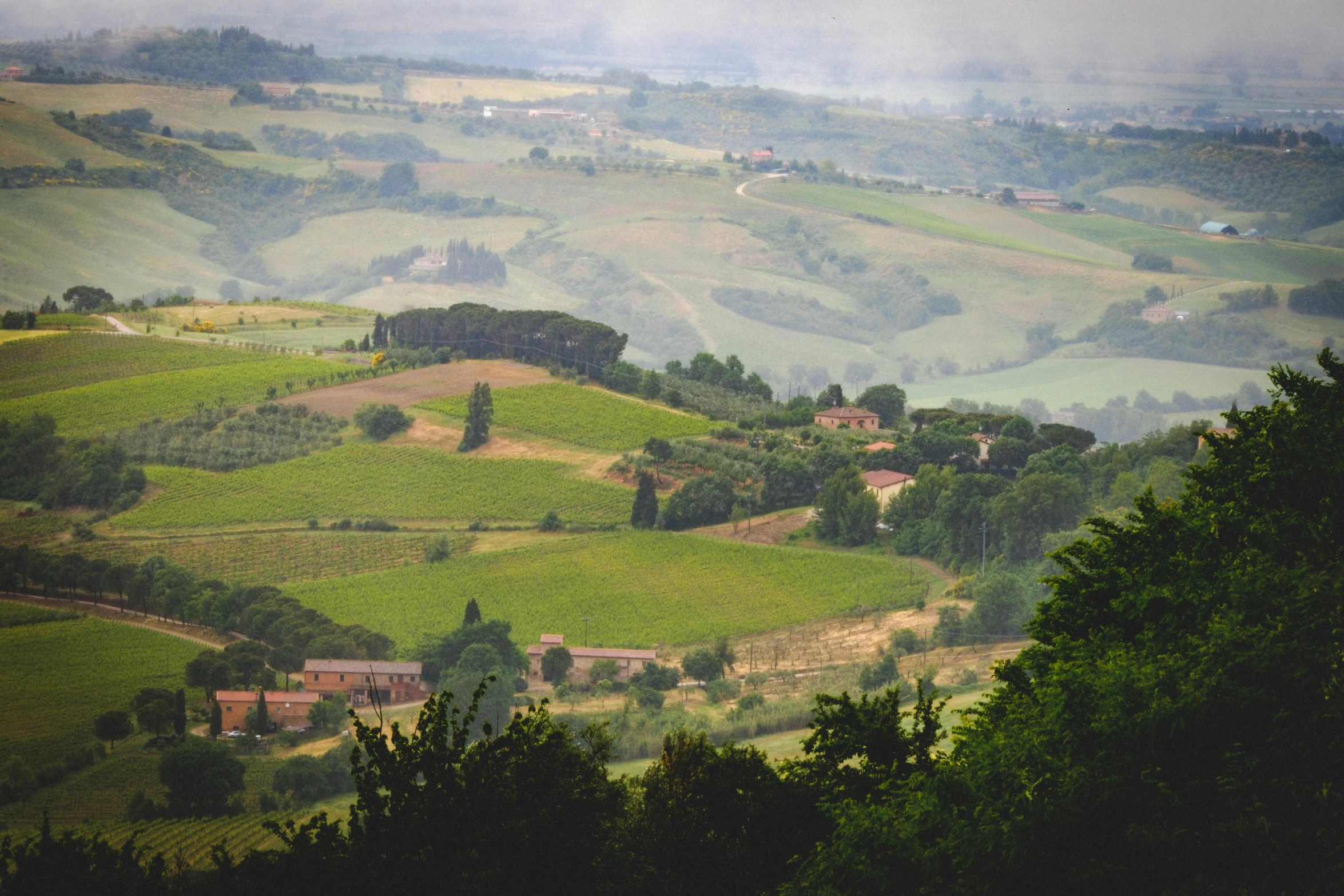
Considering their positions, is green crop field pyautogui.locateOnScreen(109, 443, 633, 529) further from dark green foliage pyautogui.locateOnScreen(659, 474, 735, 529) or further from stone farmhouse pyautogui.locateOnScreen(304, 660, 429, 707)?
stone farmhouse pyautogui.locateOnScreen(304, 660, 429, 707)

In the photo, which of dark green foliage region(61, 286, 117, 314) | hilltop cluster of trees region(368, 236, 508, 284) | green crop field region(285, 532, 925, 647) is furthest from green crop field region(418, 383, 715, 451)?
hilltop cluster of trees region(368, 236, 508, 284)

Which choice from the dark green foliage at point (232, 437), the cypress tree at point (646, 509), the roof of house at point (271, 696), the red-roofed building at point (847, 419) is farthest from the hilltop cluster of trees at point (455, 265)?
the roof of house at point (271, 696)

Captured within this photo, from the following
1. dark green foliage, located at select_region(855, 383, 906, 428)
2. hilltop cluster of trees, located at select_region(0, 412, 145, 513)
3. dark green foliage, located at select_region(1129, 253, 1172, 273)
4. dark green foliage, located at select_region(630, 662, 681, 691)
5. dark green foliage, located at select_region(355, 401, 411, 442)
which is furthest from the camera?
dark green foliage, located at select_region(1129, 253, 1172, 273)

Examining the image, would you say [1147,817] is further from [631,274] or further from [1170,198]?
[1170,198]

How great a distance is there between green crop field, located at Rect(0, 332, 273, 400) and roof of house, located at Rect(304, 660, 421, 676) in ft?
94.9

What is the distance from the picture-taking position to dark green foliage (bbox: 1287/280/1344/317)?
12338 centimetres

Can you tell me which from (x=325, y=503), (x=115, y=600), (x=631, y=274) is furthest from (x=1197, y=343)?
(x=115, y=600)

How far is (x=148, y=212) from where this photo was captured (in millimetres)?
141000

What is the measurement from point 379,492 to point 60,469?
13.3 meters

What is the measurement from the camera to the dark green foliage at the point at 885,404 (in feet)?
234

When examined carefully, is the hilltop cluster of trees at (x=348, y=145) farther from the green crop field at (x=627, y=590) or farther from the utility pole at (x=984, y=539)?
the utility pole at (x=984, y=539)

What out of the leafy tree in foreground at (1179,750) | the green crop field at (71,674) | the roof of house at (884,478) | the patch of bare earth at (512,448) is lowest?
the green crop field at (71,674)

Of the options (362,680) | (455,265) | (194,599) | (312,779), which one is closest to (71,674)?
(194,599)

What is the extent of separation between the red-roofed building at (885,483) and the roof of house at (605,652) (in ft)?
44.3
